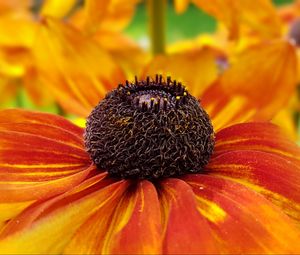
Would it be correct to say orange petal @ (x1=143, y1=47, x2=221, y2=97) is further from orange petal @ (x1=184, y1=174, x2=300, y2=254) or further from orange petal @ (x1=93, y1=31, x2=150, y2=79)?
orange petal @ (x1=184, y1=174, x2=300, y2=254)

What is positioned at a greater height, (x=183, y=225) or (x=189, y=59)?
(x=189, y=59)

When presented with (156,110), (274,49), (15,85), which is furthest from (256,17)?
(15,85)

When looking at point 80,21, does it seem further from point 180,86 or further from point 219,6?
point 180,86

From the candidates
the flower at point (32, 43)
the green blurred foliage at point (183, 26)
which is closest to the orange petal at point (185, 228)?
the flower at point (32, 43)

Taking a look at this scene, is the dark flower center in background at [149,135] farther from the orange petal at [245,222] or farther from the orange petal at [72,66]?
the orange petal at [72,66]

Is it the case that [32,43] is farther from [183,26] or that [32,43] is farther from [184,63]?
[183,26]

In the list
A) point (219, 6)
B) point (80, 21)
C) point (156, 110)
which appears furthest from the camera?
point (80, 21)

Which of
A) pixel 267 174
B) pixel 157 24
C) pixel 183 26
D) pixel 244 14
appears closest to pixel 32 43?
pixel 157 24
